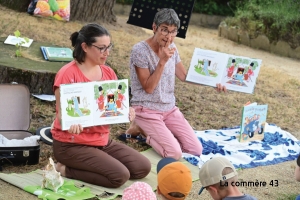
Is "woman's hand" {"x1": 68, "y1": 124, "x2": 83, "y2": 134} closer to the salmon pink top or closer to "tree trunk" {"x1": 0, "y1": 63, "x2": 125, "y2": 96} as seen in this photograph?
the salmon pink top

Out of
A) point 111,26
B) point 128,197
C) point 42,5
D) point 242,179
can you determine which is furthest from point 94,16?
point 128,197

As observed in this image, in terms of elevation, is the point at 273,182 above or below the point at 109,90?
below

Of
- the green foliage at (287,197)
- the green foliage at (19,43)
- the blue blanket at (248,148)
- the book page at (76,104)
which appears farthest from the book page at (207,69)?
the green foliage at (19,43)

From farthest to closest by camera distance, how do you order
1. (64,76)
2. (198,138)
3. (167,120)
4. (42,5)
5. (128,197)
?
(42,5) → (198,138) → (167,120) → (64,76) → (128,197)

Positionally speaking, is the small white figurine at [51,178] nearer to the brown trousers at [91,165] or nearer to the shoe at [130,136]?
the brown trousers at [91,165]

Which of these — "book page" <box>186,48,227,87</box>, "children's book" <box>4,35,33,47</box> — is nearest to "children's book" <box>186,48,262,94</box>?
"book page" <box>186,48,227,87</box>

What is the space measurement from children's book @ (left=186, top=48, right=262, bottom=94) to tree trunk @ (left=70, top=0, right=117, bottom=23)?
533 centimetres

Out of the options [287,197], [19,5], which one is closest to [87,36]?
[287,197]

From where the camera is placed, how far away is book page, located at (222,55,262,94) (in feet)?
19.4

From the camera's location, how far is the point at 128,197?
3549mm

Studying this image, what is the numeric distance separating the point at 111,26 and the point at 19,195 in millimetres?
6934

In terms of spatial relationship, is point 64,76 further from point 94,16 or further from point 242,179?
point 94,16

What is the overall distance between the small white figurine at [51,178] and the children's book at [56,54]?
8.01 ft

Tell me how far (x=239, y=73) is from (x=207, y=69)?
326 mm
